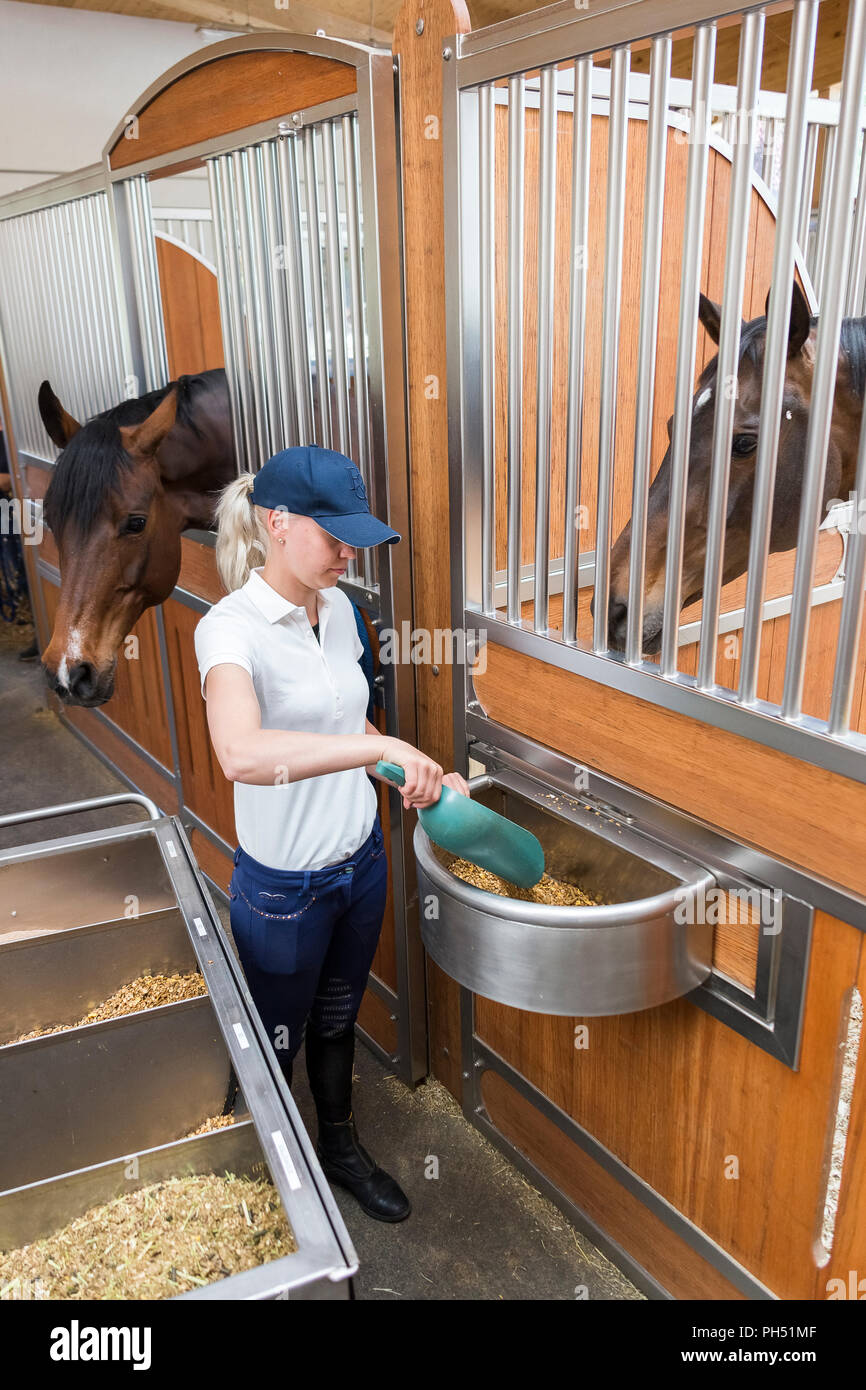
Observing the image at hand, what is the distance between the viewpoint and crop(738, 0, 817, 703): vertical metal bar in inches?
40.2

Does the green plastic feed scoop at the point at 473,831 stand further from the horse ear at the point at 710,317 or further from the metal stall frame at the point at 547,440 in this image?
the horse ear at the point at 710,317

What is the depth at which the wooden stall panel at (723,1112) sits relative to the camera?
124 centimetres

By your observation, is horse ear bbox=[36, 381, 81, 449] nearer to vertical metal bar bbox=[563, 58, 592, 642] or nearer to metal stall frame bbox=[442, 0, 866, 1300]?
metal stall frame bbox=[442, 0, 866, 1300]

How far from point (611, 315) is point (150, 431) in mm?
1148

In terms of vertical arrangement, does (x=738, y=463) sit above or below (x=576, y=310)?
below

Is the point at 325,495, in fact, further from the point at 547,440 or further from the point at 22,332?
the point at 22,332

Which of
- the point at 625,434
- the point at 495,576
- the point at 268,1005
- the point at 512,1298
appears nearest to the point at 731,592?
the point at 625,434

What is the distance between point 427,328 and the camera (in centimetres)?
169

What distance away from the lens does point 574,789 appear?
1560 millimetres

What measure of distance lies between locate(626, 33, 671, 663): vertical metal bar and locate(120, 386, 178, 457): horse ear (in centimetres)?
114

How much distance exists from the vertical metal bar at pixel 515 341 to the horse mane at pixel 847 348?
0.95 feet

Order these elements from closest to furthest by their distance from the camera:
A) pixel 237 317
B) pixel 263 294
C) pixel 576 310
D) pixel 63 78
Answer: pixel 576 310 < pixel 263 294 < pixel 237 317 < pixel 63 78

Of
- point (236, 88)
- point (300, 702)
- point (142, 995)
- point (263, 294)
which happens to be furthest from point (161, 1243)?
point (236, 88)

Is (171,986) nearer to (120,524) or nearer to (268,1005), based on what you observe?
(268,1005)
